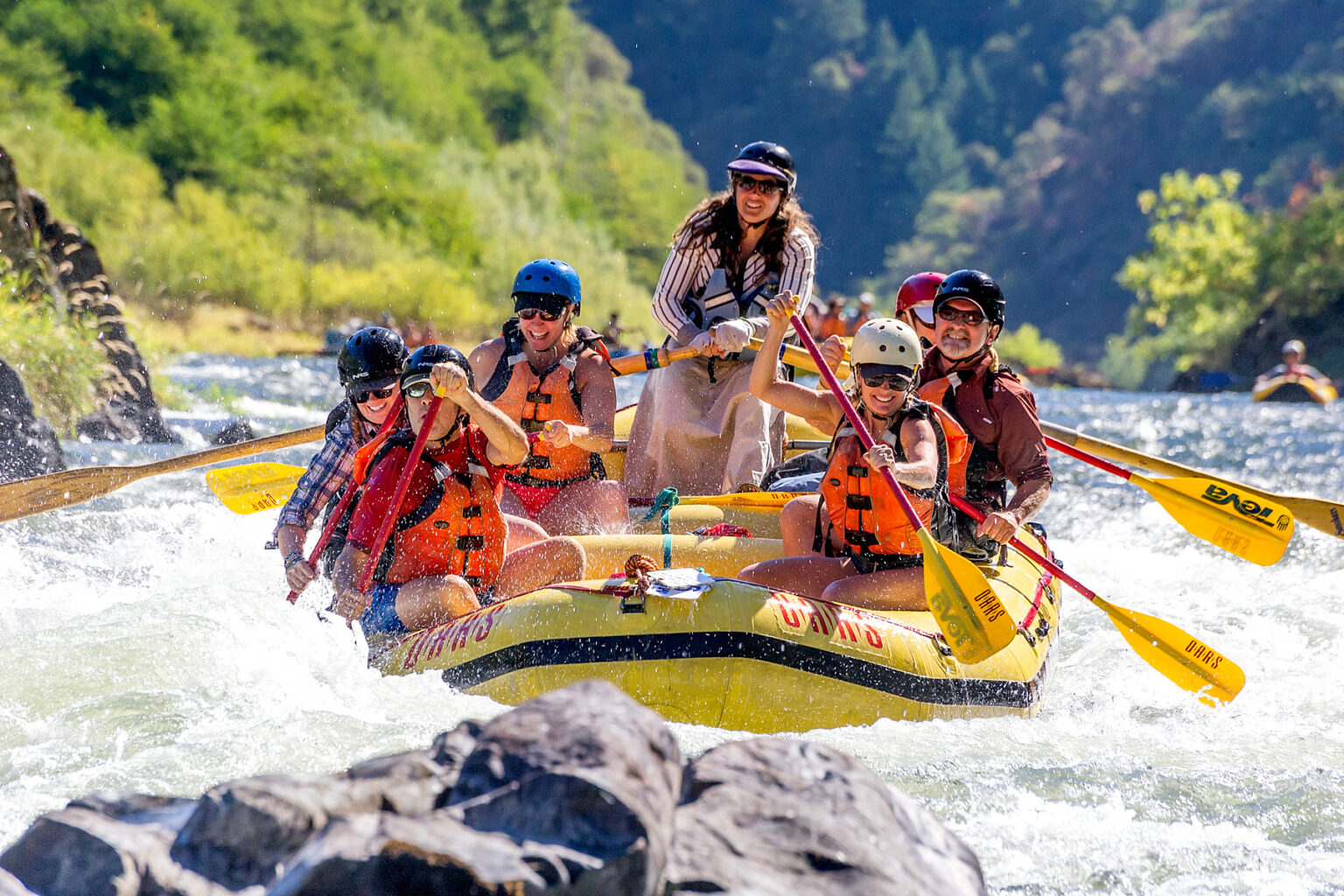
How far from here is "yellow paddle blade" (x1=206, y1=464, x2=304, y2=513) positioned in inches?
221

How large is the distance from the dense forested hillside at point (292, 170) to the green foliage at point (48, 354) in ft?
50.7

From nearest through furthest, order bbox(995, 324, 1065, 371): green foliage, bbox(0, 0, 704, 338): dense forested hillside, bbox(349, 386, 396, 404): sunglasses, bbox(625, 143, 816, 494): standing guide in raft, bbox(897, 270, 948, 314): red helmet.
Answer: bbox(349, 386, 396, 404): sunglasses → bbox(897, 270, 948, 314): red helmet → bbox(625, 143, 816, 494): standing guide in raft → bbox(0, 0, 704, 338): dense forested hillside → bbox(995, 324, 1065, 371): green foliage

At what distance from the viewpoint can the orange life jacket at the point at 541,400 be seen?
17.1 feet

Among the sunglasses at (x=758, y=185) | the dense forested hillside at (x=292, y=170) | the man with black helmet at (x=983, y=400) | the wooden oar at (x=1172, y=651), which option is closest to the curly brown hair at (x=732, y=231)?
the sunglasses at (x=758, y=185)

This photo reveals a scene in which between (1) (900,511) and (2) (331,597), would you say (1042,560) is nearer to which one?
(1) (900,511)

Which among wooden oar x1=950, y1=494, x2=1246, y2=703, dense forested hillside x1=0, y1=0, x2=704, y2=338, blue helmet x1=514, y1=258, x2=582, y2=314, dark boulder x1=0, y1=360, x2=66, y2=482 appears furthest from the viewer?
dense forested hillside x1=0, y1=0, x2=704, y2=338

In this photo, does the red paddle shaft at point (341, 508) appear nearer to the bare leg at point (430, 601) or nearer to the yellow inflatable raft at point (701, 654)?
the bare leg at point (430, 601)

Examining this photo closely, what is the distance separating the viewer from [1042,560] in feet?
15.6

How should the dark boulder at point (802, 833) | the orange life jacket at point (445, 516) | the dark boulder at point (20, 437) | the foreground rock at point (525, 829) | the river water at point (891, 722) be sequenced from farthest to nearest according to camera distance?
the dark boulder at point (20, 437) < the orange life jacket at point (445, 516) < the river water at point (891, 722) < the dark boulder at point (802, 833) < the foreground rock at point (525, 829)

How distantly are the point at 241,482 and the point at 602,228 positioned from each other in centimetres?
3785

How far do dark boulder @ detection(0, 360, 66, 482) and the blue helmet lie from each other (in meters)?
4.33

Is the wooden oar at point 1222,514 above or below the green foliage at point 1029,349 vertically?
below

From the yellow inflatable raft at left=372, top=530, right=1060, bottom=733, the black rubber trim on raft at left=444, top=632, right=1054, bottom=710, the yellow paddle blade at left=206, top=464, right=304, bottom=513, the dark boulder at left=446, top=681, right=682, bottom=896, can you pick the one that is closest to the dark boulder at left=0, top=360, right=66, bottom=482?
the yellow paddle blade at left=206, top=464, right=304, bottom=513

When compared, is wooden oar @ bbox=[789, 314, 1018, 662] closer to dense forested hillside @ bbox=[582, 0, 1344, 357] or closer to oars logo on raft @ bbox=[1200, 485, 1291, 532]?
oars logo on raft @ bbox=[1200, 485, 1291, 532]
